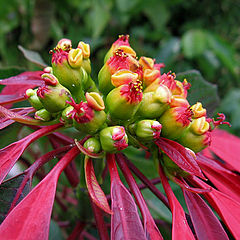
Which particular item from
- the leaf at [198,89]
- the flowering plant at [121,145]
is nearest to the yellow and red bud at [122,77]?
the flowering plant at [121,145]

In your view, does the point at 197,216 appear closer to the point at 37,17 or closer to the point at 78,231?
the point at 78,231

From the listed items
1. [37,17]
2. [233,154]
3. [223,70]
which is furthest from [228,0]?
[233,154]

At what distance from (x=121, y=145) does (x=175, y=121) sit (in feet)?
0.39

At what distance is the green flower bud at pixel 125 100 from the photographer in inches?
21.2

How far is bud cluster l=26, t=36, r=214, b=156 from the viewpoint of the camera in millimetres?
534

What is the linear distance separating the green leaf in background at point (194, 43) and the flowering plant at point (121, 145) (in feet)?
4.15

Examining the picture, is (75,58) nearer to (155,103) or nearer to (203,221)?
(155,103)

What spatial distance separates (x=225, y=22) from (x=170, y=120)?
258cm

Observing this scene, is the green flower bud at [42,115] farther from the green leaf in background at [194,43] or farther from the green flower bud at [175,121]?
the green leaf in background at [194,43]

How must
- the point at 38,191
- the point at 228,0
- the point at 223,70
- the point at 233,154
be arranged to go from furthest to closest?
the point at 228,0 < the point at 223,70 < the point at 233,154 < the point at 38,191

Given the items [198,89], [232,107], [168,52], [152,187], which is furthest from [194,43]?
[152,187]

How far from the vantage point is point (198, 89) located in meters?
0.88

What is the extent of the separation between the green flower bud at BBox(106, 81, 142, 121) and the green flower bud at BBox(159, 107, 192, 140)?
0.07m

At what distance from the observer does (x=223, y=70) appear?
8.59 feet
